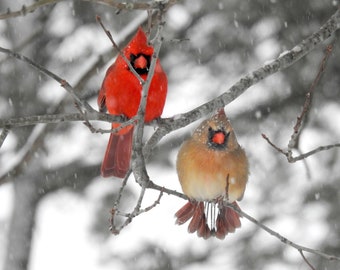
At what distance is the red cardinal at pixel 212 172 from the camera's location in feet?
11.9

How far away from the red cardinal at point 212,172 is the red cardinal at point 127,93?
346mm

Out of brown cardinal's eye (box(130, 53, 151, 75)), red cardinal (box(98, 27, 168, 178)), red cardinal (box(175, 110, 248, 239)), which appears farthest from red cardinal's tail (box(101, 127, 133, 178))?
brown cardinal's eye (box(130, 53, 151, 75))

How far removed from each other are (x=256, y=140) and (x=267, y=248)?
100cm

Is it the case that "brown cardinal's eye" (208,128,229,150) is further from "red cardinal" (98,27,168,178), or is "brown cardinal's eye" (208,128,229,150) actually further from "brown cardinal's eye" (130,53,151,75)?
"brown cardinal's eye" (130,53,151,75)

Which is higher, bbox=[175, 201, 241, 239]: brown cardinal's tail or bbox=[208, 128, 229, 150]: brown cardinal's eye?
bbox=[208, 128, 229, 150]: brown cardinal's eye

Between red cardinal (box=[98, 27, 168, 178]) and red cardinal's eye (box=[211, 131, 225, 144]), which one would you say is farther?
red cardinal's eye (box=[211, 131, 225, 144])

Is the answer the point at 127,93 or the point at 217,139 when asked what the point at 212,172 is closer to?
the point at 217,139

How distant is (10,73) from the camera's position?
6617mm

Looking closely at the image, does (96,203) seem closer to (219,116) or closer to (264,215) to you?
(264,215)

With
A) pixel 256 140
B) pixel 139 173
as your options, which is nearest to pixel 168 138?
pixel 256 140

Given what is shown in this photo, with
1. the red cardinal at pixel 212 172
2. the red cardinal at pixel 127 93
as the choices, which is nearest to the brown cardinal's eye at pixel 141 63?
the red cardinal at pixel 127 93

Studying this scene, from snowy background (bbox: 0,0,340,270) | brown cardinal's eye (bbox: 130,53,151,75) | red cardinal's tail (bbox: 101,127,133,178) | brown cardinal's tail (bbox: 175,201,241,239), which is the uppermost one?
snowy background (bbox: 0,0,340,270)

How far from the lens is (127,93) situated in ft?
11.3

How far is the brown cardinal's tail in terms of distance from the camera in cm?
352
